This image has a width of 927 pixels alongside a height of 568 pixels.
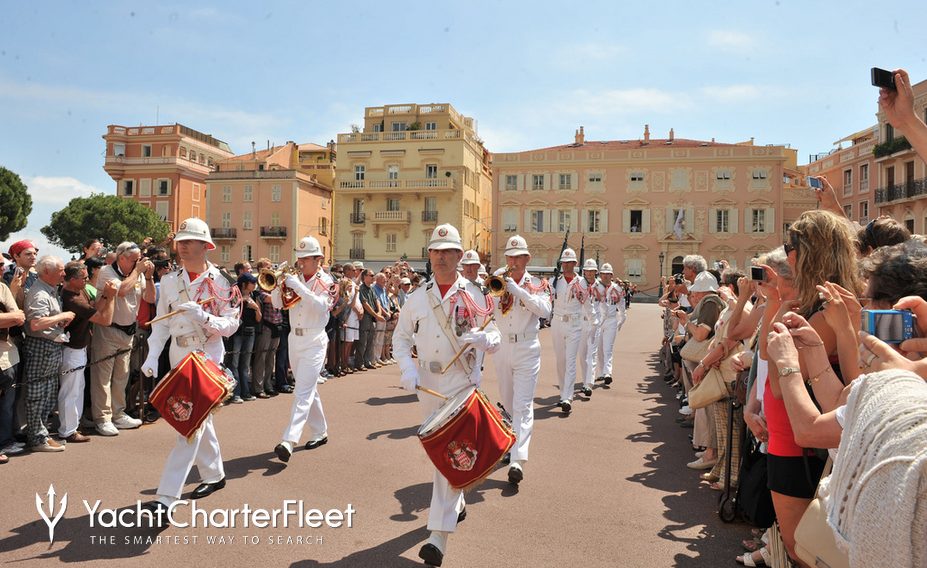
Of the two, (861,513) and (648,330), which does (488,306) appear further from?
(648,330)

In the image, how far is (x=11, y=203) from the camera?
166 ft

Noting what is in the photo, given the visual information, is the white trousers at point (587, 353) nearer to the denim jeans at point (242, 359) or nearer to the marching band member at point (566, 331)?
the marching band member at point (566, 331)

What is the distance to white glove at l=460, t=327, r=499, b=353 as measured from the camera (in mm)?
5152

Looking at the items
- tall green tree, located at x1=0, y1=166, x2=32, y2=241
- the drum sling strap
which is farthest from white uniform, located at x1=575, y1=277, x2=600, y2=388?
tall green tree, located at x1=0, y1=166, x2=32, y2=241

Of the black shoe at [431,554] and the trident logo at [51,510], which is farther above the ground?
the black shoe at [431,554]

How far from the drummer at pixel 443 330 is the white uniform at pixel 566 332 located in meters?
5.19

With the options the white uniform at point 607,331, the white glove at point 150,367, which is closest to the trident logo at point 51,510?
the white glove at point 150,367

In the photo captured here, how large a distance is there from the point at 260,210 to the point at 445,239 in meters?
62.0

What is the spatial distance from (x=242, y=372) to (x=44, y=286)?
12.8ft

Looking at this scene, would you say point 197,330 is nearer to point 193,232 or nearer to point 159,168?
point 193,232

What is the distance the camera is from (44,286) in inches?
297

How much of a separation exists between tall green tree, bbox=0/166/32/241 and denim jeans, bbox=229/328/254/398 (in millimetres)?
50022

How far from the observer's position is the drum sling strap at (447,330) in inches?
204

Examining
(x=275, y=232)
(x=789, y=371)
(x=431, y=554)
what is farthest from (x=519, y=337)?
(x=275, y=232)
